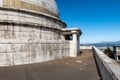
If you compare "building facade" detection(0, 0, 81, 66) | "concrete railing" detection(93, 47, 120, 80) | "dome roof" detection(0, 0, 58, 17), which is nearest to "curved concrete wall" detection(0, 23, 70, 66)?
"building facade" detection(0, 0, 81, 66)

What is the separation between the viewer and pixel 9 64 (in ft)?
40.2

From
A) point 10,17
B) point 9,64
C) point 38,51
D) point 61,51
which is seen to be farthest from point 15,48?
point 61,51

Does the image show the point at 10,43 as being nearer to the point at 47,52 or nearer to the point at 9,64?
the point at 9,64

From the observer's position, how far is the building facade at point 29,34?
12711 millimetres

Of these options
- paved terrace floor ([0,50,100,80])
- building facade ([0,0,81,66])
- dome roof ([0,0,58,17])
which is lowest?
paved terrace floor ([0,50,100,80])

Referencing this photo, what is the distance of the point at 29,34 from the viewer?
16.5m

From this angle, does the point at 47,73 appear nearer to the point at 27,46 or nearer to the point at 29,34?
the point at 27,46

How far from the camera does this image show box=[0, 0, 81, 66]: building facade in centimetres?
1271

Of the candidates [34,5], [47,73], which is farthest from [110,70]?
[34,5]

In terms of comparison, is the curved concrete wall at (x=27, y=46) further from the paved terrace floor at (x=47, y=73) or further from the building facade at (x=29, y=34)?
the paved terrace floor at (x=47, y=73)

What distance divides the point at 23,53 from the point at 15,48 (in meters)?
0.82

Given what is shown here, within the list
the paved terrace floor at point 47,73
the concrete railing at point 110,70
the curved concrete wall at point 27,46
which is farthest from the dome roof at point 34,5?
the concrete railing at point 110,70

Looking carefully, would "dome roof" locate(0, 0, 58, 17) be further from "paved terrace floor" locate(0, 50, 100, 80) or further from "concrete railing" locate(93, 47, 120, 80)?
"concrete railing" locate(93, 47, 120, 80)

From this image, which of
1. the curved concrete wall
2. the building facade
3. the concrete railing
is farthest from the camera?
the building facade
